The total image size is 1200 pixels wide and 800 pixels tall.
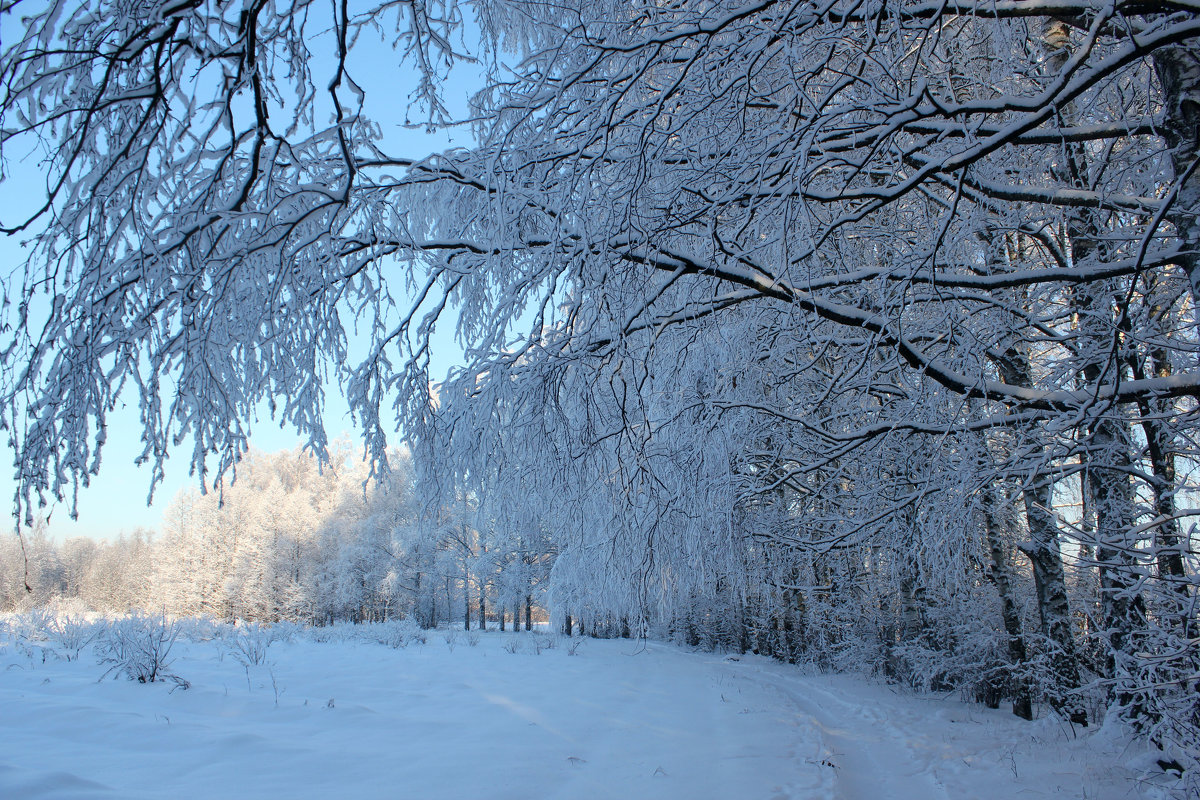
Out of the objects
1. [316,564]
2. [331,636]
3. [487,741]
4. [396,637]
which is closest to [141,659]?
[487,741]

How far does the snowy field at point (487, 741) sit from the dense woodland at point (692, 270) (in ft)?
4.56

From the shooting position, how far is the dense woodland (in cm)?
202

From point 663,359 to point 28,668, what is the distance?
9.95 m

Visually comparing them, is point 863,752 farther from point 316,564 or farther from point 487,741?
point 316,564

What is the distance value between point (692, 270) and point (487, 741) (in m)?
5.14

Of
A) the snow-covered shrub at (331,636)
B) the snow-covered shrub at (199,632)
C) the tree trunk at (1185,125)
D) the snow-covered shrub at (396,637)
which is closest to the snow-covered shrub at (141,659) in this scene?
the snow-covered shrub at (199,632)

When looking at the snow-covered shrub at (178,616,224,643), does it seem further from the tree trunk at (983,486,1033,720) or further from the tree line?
the tree trunk at (983,486,1033,720)

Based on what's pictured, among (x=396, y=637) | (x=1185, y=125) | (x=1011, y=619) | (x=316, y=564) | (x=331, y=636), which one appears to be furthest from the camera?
(x=316, y=564)

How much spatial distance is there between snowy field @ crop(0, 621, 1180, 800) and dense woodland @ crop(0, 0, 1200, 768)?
4.56 ft

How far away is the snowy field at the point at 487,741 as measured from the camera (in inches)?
175

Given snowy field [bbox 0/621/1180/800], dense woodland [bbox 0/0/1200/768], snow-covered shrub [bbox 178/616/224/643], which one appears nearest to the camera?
dense woodland [bbox 0/0/1200/768]

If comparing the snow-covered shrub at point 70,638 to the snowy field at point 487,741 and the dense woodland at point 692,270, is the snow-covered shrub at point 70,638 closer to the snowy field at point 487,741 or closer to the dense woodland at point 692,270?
the snowy field at point 487,741

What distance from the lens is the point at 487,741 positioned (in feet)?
19.3

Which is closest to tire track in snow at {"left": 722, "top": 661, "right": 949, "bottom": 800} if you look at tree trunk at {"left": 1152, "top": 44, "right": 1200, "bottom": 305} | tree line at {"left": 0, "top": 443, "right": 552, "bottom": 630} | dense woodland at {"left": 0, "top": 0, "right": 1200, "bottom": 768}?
dense woodland at {"left": 0, "top": 0, "right": 1200, "bottom": 768}
